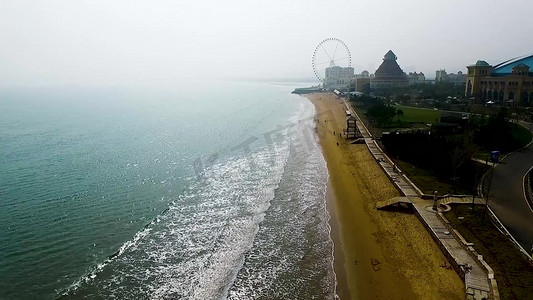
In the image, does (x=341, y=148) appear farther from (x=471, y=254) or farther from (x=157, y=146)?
(x=471, y=254)

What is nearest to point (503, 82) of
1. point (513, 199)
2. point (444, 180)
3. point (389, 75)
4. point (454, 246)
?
point (389, 75)

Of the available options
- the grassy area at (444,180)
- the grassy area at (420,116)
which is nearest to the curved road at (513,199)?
the grassy area at (444,180)

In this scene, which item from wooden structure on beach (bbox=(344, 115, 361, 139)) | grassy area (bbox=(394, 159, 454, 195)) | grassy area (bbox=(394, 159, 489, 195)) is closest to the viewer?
grassy area (bbox=(394, 159, 489, 195))

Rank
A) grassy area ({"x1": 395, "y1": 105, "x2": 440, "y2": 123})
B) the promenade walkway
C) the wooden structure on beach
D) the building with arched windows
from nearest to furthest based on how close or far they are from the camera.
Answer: the promenade walkway
the wooden structure on beach
grassy area ({"x1": 395, "y1": 105, "x2": 440, "y2": 123})
the building with arched windows

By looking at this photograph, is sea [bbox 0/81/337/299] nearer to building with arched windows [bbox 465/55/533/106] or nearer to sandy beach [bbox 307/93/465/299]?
sandy beach [bbox 307/93/465/299]

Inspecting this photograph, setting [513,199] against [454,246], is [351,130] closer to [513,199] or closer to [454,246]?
[513,199]

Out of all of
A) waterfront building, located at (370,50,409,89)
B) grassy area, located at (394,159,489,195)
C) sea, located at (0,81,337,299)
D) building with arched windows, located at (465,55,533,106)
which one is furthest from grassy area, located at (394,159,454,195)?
waterfront building, located at (370,50,409,89)

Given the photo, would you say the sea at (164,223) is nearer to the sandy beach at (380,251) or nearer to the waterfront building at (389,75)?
A: the sandy beach at (380,251)
